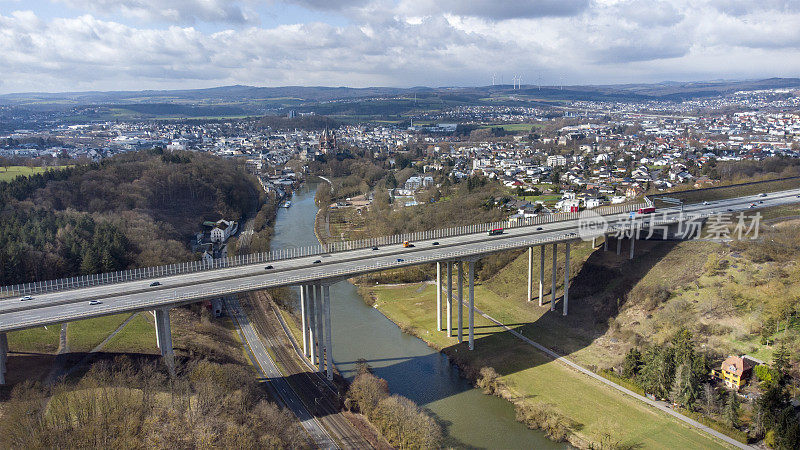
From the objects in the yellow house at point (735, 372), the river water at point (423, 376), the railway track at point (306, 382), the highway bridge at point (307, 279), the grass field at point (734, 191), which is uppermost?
the grass field at point (734, 191)

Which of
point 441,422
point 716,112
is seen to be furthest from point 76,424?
point 716,112

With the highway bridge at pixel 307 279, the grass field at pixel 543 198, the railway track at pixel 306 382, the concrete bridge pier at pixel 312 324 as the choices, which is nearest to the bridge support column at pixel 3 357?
the highway bridge at pixel 307 279

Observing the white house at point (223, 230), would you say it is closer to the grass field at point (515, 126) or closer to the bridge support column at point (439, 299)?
the bridge support column at point (439, 299)

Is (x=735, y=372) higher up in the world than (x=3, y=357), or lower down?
lower down

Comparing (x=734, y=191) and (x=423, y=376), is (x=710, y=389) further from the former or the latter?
(x=734, y=191)

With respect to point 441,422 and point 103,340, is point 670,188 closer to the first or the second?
point 441,422

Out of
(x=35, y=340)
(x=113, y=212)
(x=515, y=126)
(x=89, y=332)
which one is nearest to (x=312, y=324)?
(x=89, y=332)
